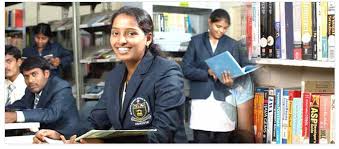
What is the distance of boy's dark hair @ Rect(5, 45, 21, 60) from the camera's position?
6.60 feet

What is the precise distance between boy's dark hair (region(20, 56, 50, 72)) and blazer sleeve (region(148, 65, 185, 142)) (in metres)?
0.51

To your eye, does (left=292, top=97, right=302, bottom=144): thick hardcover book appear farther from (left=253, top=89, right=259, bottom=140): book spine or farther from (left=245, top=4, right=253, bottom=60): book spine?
(left=245, top=4, right=253, bottom=60): book spine

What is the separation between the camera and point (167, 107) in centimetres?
197

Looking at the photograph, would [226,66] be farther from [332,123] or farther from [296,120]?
[332,123]

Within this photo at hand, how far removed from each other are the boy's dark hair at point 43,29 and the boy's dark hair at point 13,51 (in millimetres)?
113

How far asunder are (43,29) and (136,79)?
1.56 feet

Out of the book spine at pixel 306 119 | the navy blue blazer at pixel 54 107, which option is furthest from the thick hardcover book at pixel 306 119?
the navy blue blazer at pixel 54 107

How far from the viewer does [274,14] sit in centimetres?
195

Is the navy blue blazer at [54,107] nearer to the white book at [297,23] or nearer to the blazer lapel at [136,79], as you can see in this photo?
the blazer lapel at [136,79]

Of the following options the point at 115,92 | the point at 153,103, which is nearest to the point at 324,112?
the point at 153,103

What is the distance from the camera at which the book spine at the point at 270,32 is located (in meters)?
1.94

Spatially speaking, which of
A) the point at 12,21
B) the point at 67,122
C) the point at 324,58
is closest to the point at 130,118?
the point at 67,122

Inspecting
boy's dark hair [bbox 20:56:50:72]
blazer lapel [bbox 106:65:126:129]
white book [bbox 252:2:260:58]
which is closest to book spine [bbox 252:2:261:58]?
white book [bbox 252:2:260:58]

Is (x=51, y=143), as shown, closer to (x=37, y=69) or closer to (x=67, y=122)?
(x=67, y=122)
